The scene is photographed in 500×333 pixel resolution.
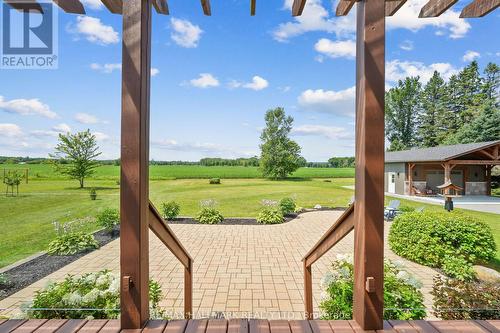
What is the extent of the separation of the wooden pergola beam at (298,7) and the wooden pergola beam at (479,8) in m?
1.00

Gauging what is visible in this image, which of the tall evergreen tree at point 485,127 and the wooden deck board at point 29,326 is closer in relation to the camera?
the wooden deck board at point 29,326

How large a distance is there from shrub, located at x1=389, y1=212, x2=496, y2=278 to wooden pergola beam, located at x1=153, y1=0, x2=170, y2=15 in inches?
189

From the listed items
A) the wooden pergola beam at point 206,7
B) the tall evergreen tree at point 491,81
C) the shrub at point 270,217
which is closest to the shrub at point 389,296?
the wooden pergola beam at point 206,7

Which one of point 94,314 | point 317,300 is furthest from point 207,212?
point 94,314

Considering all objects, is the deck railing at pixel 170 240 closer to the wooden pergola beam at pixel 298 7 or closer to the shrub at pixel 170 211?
the wooden pergola beam at pixel 298 7

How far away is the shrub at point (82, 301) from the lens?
5.68 feet

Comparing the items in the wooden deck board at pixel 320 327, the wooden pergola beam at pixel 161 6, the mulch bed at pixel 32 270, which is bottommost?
the mulch bed at pixel 32 270

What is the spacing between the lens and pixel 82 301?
1778mm

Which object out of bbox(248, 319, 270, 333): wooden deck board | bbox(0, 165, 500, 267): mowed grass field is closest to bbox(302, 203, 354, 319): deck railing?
bbox(248, 319, 270, 333): wooden deck board

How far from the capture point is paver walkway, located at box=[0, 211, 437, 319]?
3045 mm

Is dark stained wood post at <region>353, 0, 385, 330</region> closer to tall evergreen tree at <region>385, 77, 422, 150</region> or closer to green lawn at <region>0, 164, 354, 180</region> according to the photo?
green lawn at <region>0, 164, 354, 180</region>

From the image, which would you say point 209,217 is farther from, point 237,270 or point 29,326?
point 29,326

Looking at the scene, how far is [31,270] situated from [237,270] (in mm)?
3195

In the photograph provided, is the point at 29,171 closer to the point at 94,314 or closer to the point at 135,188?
the point at 94,314
